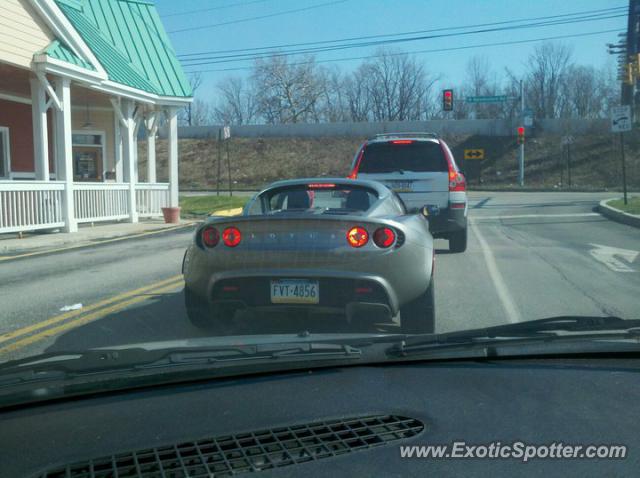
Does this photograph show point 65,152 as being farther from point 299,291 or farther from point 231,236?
point 299,291

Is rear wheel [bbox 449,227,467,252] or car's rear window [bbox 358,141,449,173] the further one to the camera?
rear wheel [bbox 449,227,467,252]

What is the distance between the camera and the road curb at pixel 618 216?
56.3 feet

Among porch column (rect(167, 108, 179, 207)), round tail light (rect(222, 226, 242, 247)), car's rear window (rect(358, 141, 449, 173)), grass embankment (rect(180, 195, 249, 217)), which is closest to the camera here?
round tail light (rect(222, 226, 242, 247))

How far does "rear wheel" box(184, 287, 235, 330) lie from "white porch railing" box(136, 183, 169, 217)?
15343 millimetres

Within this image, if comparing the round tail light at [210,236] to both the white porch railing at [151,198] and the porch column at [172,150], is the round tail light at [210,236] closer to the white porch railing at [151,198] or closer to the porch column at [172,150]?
the white porch railing at [151,198]

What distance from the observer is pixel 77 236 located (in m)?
15.5

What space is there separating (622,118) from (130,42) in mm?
16022

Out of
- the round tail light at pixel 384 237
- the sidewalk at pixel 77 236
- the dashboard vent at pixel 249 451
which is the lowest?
the sidewalk at pixel 77 236

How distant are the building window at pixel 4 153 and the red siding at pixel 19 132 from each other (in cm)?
20

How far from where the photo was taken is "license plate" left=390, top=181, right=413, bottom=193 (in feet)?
36.9

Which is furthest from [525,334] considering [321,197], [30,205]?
[30,205]

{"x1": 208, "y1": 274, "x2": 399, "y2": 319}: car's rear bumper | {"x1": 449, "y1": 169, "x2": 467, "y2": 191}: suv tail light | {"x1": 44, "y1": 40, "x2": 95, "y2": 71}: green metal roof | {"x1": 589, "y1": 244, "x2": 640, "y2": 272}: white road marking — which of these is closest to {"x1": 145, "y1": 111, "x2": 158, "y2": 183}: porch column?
{"x1": 44, "y1": 40, "x2": 95, "y2": 71}: green metal roof

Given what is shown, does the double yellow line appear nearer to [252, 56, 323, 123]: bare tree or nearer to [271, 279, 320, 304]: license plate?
[271, 279, 320, 304]: license plate

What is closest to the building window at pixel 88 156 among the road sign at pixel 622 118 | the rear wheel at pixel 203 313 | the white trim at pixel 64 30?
the white trim at pixel 64 30
